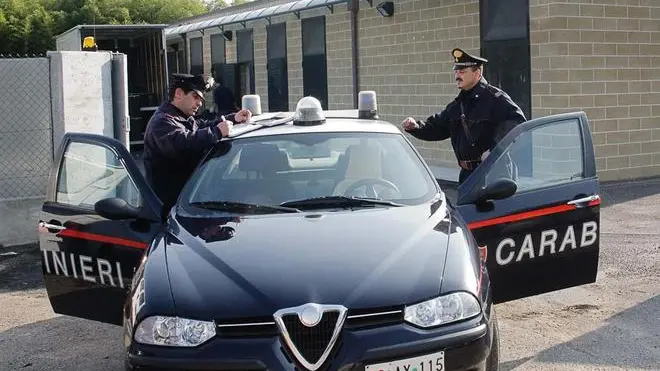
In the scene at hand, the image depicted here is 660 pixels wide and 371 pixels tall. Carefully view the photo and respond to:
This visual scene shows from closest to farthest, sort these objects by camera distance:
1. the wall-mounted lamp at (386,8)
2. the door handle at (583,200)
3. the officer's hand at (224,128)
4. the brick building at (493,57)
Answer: the door handle at (583,200) < the officer's hand at (224,128) < the brick building at (493,57) < the wall-mounted lamp at (386,8)

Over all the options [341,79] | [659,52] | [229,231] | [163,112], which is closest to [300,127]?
[163,112]

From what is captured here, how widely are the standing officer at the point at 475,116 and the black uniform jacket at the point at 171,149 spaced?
1.77 m

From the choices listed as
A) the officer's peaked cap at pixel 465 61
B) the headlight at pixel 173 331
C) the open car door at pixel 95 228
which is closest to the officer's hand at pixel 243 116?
the open car door at pixel 95 228

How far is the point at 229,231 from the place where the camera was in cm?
414

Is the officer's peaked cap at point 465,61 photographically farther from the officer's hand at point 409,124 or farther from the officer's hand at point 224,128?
the officer's hand at point 224,128

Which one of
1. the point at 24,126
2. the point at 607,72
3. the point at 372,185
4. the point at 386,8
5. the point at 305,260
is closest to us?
the point at 305,260

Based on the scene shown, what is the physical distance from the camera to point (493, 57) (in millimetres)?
12695

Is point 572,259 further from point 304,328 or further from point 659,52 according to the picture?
point 659,52

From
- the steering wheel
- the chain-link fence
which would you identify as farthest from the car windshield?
the chain-link fence

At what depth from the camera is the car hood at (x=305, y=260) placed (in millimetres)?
3439

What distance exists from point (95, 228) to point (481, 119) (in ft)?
9.43

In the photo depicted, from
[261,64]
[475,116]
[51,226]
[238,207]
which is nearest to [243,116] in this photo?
[238,207]

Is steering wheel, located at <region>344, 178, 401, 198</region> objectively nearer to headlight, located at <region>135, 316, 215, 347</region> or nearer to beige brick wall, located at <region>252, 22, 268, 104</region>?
headlight, located at <region>135, 316, 215, 347</region>

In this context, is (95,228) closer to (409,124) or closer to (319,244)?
(319,244)
